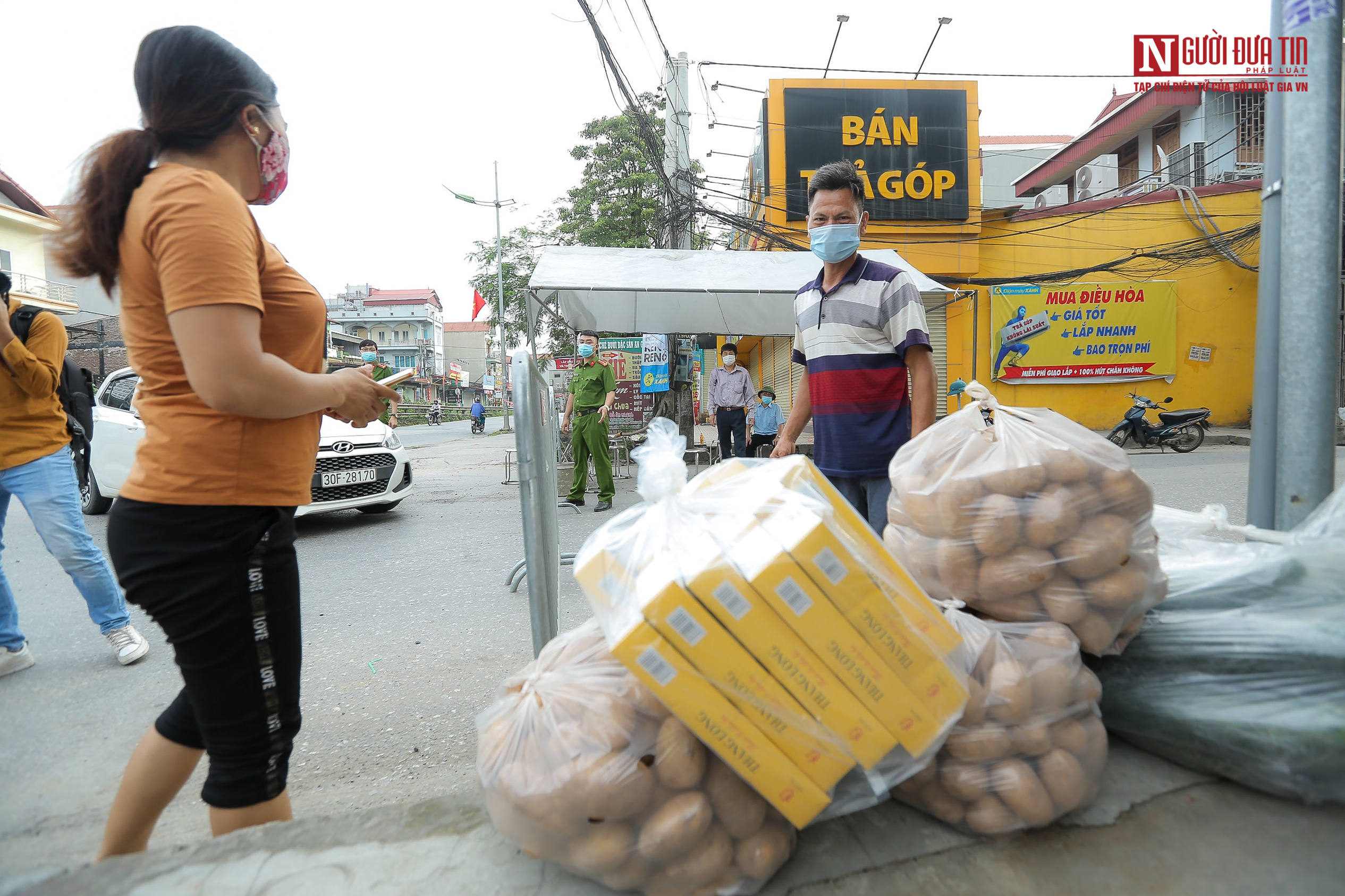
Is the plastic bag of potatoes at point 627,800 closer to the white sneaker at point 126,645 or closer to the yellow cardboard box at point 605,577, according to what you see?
the yellow cardboard box at point 605,577

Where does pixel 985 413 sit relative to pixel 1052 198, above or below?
below

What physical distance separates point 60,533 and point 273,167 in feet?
8.14

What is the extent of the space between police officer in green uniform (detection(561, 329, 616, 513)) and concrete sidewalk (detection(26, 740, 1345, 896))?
240 inches

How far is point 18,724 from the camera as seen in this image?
2705mm

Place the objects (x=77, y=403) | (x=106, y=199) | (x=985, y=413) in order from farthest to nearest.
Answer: (x=77, y=403), (x=985, y=413), (x=106, y=199)

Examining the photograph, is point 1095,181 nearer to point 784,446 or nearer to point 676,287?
point 676,287

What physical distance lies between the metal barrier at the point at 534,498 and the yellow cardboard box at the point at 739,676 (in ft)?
2.85

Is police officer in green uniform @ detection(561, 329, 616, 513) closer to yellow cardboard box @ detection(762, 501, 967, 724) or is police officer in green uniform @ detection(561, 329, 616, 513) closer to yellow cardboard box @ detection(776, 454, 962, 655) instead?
yellow cardboard box @ detection(776, 454, 962, 655)

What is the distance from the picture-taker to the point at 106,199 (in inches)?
50.2

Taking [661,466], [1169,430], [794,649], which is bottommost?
[1169,430]

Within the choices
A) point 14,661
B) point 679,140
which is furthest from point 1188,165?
point 14,661

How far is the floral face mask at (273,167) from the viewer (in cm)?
145

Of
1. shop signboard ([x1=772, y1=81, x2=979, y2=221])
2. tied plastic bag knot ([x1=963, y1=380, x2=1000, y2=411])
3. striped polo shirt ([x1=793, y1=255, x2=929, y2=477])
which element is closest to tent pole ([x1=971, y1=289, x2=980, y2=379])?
shop signboard ([x1=772, y1=81, x2=979, y2=221])

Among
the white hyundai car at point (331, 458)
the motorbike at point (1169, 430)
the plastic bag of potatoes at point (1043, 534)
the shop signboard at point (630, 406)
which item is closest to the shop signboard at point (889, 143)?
the shop signboard at point (630, 406)
